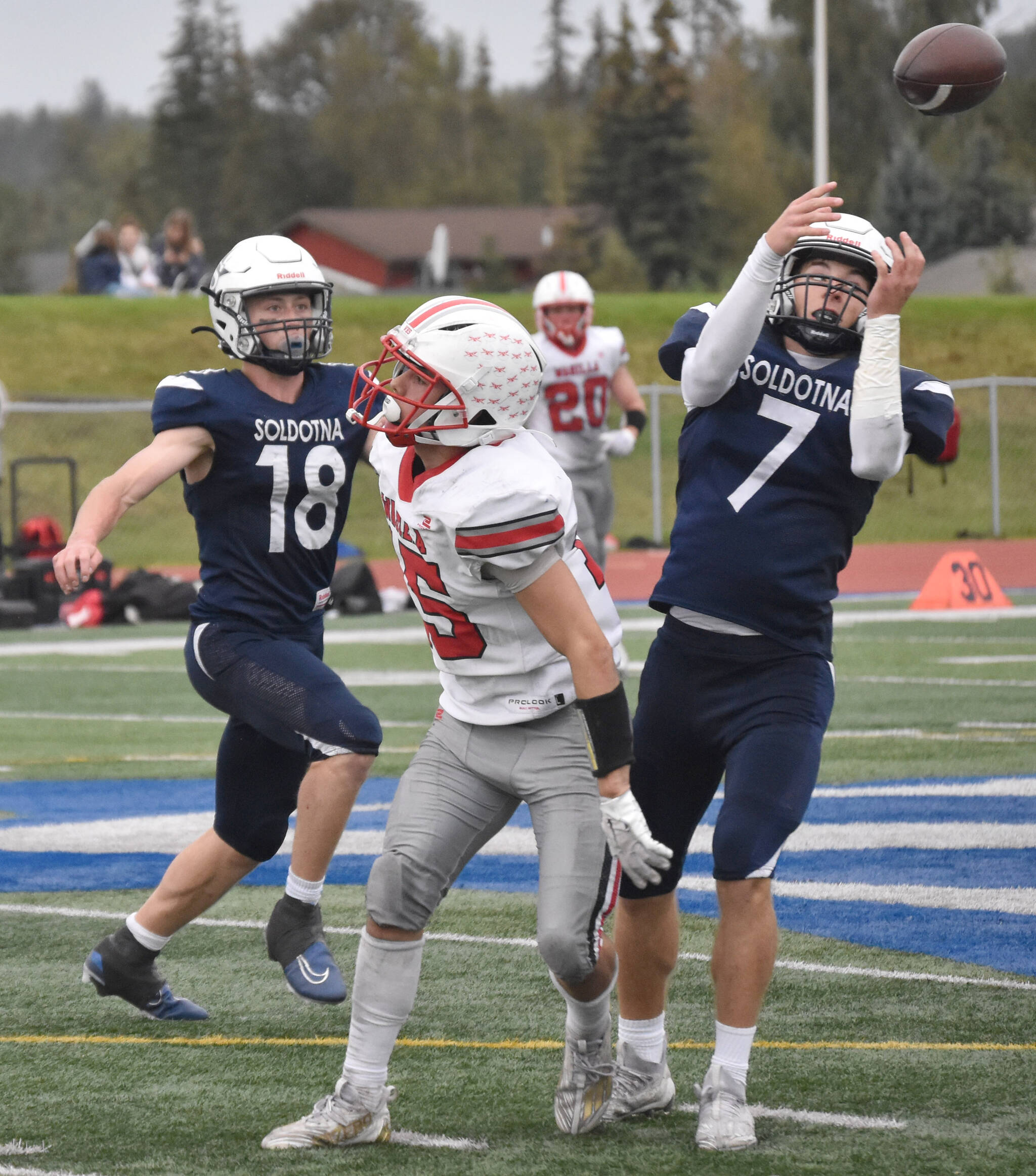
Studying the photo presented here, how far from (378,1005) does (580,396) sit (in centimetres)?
745

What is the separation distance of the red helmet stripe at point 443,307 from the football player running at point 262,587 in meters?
1.09

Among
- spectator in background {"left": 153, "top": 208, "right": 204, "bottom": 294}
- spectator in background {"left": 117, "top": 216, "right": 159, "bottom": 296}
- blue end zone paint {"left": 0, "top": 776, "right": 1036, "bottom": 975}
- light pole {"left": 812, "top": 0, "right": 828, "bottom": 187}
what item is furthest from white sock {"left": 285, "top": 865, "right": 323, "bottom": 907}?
spectator in background {"left": 117, "top": 216, "right": 159, "bottom": 296}

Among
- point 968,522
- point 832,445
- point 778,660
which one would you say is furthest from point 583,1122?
point 968,522

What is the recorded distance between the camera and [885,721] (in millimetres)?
9164

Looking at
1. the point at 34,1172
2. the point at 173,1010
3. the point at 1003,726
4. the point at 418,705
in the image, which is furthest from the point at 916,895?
the point at 418,705

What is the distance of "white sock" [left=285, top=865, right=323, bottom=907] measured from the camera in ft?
14.5

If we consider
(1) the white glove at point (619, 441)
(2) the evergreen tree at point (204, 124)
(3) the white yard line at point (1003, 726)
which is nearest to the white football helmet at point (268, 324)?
(3) the white yard line at point (1003, 726)

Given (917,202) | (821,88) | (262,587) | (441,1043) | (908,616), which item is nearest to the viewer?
(441,1043)

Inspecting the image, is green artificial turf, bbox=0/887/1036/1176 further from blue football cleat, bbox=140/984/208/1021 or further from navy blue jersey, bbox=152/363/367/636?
navy blue jersey, bbox=152/363/367/636

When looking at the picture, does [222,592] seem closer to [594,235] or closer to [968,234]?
[968,234]

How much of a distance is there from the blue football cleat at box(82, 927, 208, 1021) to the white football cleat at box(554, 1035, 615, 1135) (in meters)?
1.17

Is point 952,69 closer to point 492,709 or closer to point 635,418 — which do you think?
point 492,709

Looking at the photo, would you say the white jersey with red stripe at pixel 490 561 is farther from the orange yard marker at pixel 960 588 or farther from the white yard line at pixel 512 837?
the orange yard marker at pixel 960 588

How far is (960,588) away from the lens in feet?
49.4
